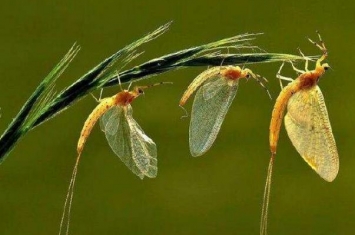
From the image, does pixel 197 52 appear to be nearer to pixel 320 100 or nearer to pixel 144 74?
pixel 144 74

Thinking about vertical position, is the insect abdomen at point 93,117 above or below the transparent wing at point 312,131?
above

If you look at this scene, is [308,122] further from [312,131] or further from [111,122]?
[111,122]

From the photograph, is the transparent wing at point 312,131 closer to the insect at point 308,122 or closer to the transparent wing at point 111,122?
the insect at point 308,122

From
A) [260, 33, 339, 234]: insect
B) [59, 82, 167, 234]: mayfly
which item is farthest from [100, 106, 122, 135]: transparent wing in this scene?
[260, 33, 339, 234]: insect

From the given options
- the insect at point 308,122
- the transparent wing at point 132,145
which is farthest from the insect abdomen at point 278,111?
the transparent wing at point 132,145

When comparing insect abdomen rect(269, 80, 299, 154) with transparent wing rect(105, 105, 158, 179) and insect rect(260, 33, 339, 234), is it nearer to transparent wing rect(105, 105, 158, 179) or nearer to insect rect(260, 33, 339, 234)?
insect rect(260, 33, 339, 234)

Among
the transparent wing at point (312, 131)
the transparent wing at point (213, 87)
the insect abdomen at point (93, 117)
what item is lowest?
the transparent wing at point (312, 131)
